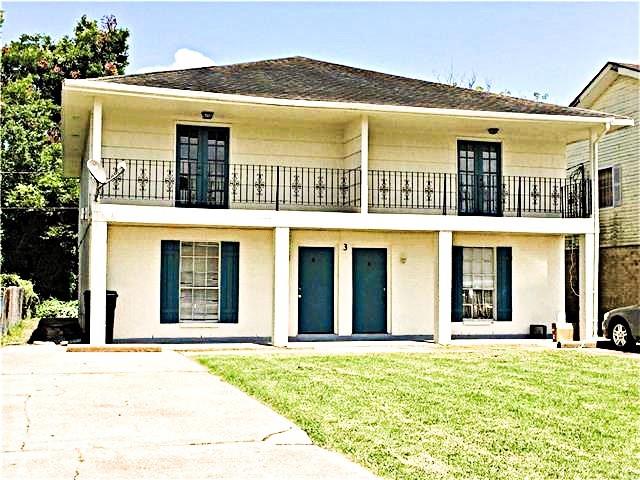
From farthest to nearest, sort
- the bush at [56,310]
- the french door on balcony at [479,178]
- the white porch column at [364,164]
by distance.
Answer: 1. the bush at [56,310]
2. the french door on balcony at [479,178]
3. the white porch column at [364,164]

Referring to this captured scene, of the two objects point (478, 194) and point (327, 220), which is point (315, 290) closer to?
point (327, 220)

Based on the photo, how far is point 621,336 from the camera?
17188 millimetres

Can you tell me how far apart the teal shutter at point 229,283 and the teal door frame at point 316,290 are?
4.52 feet

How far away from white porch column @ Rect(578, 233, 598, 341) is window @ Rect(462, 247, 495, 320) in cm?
203

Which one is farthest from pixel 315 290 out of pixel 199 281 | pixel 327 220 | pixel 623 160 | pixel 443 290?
pixel 623 160

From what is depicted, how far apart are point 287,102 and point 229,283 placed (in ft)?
13.2

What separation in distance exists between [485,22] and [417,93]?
283 cm

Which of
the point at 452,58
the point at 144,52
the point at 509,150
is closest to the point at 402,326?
the point at 509,150

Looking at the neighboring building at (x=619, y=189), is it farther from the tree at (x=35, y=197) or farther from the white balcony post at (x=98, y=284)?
the tree at (x=35, y=197)

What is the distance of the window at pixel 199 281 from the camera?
1814 centimetres

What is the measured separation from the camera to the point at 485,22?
1712 cm

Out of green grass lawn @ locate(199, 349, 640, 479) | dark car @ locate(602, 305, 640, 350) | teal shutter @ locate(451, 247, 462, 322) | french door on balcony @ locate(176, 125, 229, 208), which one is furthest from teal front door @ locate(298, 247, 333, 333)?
dark car @ locate(602, 305, 640, 350)

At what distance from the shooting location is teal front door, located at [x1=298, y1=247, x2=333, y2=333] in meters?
18.7

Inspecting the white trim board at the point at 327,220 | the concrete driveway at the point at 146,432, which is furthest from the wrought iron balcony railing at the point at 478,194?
the concrete driveway at the point at 146,432
